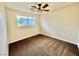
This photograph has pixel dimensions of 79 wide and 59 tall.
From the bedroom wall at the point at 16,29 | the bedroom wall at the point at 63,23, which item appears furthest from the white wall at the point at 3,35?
the bedroom wall at the point at 63,23

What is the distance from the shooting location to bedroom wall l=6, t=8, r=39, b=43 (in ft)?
4.69

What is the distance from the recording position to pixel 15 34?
147 centimetres

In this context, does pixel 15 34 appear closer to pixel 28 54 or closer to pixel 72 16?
pixel 28 54

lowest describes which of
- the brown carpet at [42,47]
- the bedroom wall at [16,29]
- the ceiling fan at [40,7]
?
the brown carpet at [42,47]

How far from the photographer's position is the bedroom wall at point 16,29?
143 cm

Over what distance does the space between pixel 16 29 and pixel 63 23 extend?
79 centimetres

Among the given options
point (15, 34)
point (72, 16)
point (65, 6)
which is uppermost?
point (65, 6)

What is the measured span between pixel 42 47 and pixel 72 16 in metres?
0.71

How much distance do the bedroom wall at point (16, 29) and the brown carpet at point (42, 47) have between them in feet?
0.26

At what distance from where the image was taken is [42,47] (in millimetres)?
1517

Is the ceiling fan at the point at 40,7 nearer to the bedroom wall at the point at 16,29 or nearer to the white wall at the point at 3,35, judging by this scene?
the bedroom wall at the point at 16,29

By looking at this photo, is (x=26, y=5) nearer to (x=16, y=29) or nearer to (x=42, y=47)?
(x=16, y=29)

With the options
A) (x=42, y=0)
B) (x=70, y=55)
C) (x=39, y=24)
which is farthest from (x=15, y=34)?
(x=70, y=55)

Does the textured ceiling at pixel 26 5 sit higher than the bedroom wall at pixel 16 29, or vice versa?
the textured ceiling at pixel 26 5
